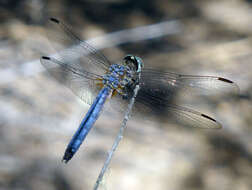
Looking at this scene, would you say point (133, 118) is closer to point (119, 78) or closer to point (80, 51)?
point (119, 78)

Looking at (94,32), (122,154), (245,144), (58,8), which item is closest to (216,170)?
(245,144)

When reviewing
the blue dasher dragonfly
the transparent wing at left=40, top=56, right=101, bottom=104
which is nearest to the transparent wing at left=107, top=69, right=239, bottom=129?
the blue dasher dragonfly

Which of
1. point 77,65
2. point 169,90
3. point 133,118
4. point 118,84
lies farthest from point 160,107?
point 77,65

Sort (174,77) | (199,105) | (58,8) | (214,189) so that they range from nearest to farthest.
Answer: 1. (174,77)
2. (214,189)
3. (199,105)
4. (58,8)

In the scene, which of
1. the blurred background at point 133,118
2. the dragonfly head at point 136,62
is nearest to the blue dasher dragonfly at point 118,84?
the dragonfly head at point 136,62

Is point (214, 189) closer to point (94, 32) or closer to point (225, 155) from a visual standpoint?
point (225, 155)

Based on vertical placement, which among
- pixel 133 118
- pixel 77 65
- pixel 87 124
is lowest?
pixel 87 124

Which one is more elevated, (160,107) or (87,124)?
(160,107)
